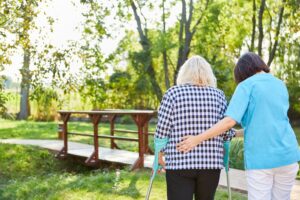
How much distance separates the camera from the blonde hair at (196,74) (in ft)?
10.6

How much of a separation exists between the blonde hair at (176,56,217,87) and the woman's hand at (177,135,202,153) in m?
0.39

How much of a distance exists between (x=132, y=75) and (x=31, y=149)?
38.1 ft

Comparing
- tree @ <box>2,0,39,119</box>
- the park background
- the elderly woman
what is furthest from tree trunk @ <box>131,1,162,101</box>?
the elderly woman

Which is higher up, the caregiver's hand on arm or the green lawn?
the caregiver's hand on arm

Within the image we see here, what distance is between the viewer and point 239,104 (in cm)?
303

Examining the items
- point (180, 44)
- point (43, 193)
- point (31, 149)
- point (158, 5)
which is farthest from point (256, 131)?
point (158, 5)

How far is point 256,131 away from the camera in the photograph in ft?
9.93

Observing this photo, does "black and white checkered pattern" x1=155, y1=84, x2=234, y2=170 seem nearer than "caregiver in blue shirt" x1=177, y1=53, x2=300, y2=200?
No

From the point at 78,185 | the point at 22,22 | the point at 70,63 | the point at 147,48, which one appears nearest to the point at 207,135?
the point at 78,185

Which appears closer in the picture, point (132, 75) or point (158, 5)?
point (158, 5)

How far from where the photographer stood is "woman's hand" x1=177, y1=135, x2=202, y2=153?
309cm

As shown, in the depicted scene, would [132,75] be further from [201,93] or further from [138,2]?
[201,93]

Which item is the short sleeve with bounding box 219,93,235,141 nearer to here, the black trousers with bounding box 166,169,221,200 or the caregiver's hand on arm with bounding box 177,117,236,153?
the caregiver's hand on arm with bounding box 177,117,236,153

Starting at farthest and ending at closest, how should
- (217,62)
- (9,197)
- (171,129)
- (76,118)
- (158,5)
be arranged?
1. (76,118)
2. (217,62)
3. (158,5)
4. (9,197)
5. (171,129)
